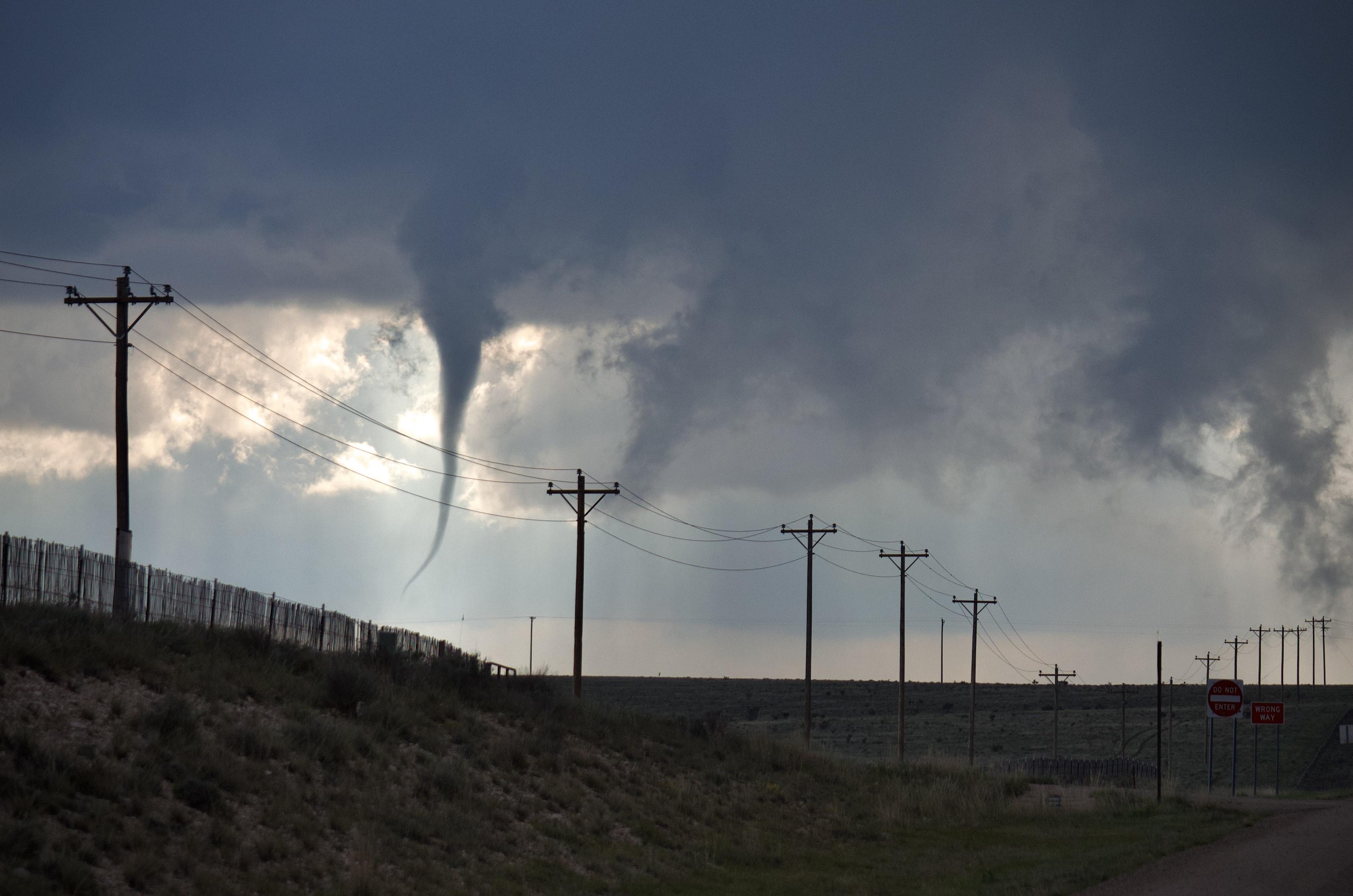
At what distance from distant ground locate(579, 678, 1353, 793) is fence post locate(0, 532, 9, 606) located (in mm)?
26363

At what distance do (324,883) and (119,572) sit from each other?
40.6 feet

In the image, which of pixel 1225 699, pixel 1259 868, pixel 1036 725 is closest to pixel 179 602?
pixel 1259 868

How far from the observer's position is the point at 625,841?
29719 millimetres

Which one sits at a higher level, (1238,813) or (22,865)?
(22,865)

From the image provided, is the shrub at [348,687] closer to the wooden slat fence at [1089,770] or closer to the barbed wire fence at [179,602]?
the barbed wire fence at [179,602]

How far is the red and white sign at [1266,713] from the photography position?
1946 inches

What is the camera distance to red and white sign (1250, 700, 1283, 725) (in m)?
49.4

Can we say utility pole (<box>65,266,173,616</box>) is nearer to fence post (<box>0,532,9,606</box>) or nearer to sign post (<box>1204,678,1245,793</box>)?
fence post (<box>0,532,9,606</box>)

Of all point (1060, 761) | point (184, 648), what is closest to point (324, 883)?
point (184, 648)

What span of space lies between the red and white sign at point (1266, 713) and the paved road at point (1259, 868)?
15957 millimetres

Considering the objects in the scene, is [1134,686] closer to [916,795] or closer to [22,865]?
[916,795]

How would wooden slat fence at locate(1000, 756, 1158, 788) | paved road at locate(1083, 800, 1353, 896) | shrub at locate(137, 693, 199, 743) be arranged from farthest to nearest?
wooden slat fence at locate(1000, 756, 1158, 788) → shrub at locate(137, 693, 199, 743) → paved road at locate(1083, 800, 1353, 896)

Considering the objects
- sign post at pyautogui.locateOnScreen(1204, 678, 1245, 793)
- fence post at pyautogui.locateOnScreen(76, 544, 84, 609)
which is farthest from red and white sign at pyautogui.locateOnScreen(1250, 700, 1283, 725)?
fence post at pyautogui.locateOnScreen(76, 544, 84, 609)

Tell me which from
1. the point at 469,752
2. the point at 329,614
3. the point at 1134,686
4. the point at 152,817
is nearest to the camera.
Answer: the point at 152,817
